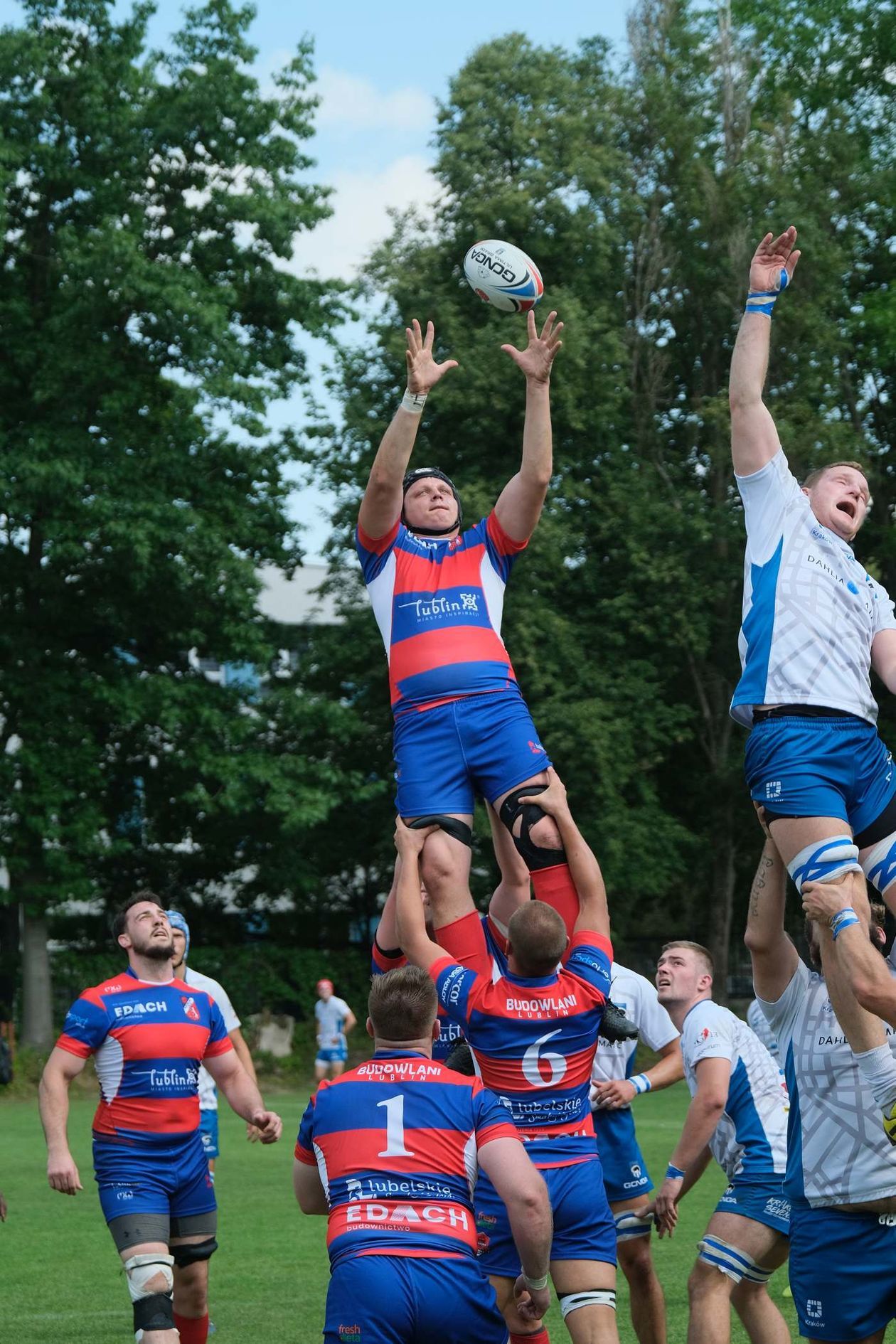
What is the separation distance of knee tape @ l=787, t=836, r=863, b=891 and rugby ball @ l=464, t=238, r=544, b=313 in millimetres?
3348

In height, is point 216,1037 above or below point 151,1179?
above

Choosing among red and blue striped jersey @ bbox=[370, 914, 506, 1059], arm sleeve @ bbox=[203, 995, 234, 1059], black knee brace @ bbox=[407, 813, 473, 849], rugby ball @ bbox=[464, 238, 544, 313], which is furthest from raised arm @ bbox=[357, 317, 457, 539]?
arm sleeve @ bbox=[203, 995, 234, 1059]

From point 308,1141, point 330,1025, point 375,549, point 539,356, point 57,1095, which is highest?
point 539,356

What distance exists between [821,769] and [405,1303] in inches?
90.4

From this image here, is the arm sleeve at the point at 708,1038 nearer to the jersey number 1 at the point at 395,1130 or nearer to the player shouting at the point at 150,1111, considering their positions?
the player shouting at the point at 150,1111

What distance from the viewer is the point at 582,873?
274 inches

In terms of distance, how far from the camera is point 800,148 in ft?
133

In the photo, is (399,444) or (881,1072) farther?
(399,444)

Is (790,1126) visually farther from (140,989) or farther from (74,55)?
(74,55)

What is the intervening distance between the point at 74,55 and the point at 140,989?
29.9 m

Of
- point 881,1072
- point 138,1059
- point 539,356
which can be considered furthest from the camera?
point 138,1059

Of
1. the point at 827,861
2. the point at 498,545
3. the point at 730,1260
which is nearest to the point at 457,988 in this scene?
the point at 827,861

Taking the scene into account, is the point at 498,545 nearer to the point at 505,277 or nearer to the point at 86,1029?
the point at 505,277

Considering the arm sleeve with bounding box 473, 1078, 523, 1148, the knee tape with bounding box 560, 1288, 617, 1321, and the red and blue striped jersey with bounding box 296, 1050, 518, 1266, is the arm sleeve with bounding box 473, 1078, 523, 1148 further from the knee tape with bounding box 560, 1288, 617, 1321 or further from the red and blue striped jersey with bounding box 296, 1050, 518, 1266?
the knee tape with bounding box 560, 1288, 617, 1321
